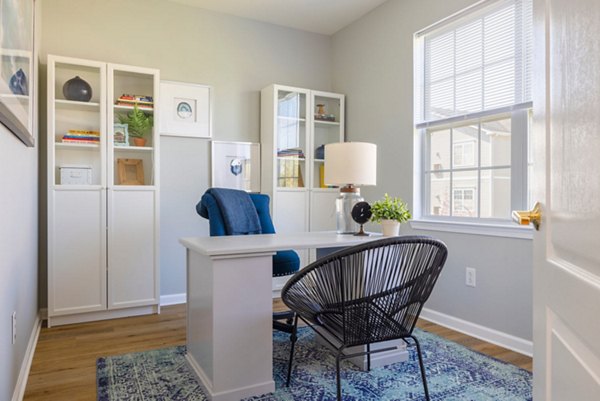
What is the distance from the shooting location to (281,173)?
3.99 metres

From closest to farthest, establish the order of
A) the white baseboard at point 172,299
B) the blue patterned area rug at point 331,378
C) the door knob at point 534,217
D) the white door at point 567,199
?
the white door at point 567,199 < the door knob at point 534,217 < the blue patterned area rug at point 331,378 < the white baseboard at point 172,299

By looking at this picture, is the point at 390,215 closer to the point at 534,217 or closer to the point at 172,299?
the point at 534,217

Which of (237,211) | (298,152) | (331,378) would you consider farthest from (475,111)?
(331,378)

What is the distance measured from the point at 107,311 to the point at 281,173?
6.41 feet

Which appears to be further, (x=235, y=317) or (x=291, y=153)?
(x=291, y=153)

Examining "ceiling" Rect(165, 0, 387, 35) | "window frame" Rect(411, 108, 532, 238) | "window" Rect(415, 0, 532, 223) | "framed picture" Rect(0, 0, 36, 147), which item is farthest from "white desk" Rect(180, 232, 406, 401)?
"ceiling" Rect(165, 0, 387, 35)

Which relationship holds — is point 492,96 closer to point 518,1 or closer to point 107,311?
point 518,1


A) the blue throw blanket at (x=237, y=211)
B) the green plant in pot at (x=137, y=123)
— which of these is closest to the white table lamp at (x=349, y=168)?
the blue throw blanket at (x=237, y=211)

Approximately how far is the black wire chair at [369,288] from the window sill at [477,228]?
118 cm

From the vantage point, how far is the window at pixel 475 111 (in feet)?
8.66

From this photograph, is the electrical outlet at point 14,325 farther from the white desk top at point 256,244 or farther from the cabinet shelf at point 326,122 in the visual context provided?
the cabinet shelf at point 326,122

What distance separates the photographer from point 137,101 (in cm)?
340

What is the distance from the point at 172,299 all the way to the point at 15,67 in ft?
8.39

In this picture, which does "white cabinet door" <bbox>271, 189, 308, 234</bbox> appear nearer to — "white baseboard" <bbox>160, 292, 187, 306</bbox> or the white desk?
"white baseboard" <bbox>160, 292, 187, 306</bbox>
